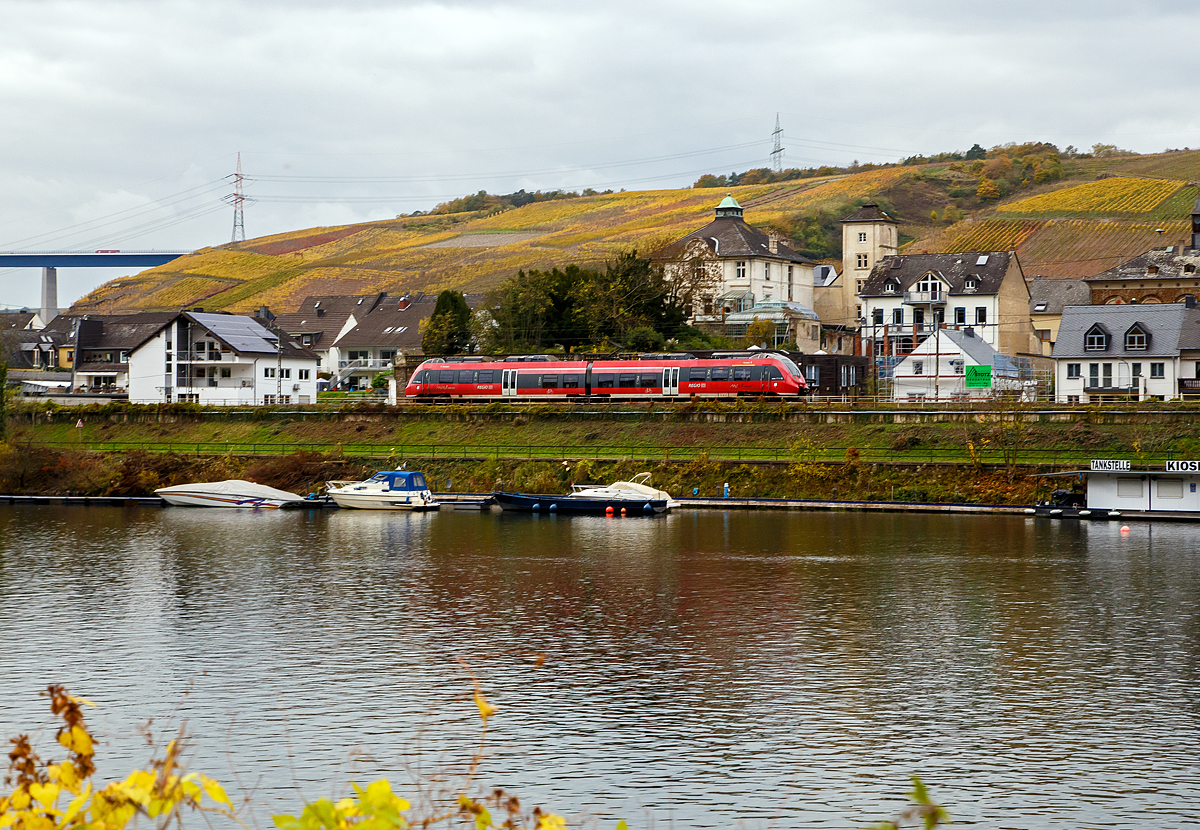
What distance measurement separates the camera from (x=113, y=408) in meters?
87.0

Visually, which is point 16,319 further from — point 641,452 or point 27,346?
point 641,452

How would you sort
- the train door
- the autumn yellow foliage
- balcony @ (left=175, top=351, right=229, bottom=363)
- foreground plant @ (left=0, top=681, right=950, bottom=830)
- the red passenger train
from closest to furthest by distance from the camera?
foreground plant @ (left=0, top=681, right=950, bottom=830), the red passenger train, the train door, balcony @ (left=175, top=351, right=229, bottom=363), the autumn yellow foliage

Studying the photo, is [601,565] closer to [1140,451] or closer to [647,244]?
[1140,451]

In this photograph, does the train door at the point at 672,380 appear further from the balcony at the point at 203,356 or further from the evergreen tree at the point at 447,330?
the balcony at the point at 203,356

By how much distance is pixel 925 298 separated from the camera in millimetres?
104000

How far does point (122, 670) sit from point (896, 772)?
1683cm

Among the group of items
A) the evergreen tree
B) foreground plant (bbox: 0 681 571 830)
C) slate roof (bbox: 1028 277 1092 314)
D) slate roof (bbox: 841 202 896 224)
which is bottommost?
foreground plant (bbox: 0 681 571 830)

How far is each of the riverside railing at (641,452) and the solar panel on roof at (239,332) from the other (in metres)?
16.4

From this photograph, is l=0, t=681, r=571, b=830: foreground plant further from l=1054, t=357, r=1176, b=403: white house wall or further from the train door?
l=1054, t=357, r=1176, b=403: white house wall

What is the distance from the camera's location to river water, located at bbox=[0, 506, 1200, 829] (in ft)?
61.1

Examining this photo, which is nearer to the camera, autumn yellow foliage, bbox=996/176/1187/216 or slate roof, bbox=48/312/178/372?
slate roof, bbox=48/312/178/372

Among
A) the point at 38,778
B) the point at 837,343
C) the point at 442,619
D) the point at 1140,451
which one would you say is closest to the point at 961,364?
the point at 1140,451

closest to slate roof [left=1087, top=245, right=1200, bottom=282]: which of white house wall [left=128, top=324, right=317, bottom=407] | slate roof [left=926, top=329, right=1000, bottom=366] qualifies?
slate roof [left=926, top=329, right=1000, bottom=366]

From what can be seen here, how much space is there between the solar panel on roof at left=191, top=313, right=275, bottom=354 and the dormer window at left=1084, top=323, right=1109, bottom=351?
6442cm
